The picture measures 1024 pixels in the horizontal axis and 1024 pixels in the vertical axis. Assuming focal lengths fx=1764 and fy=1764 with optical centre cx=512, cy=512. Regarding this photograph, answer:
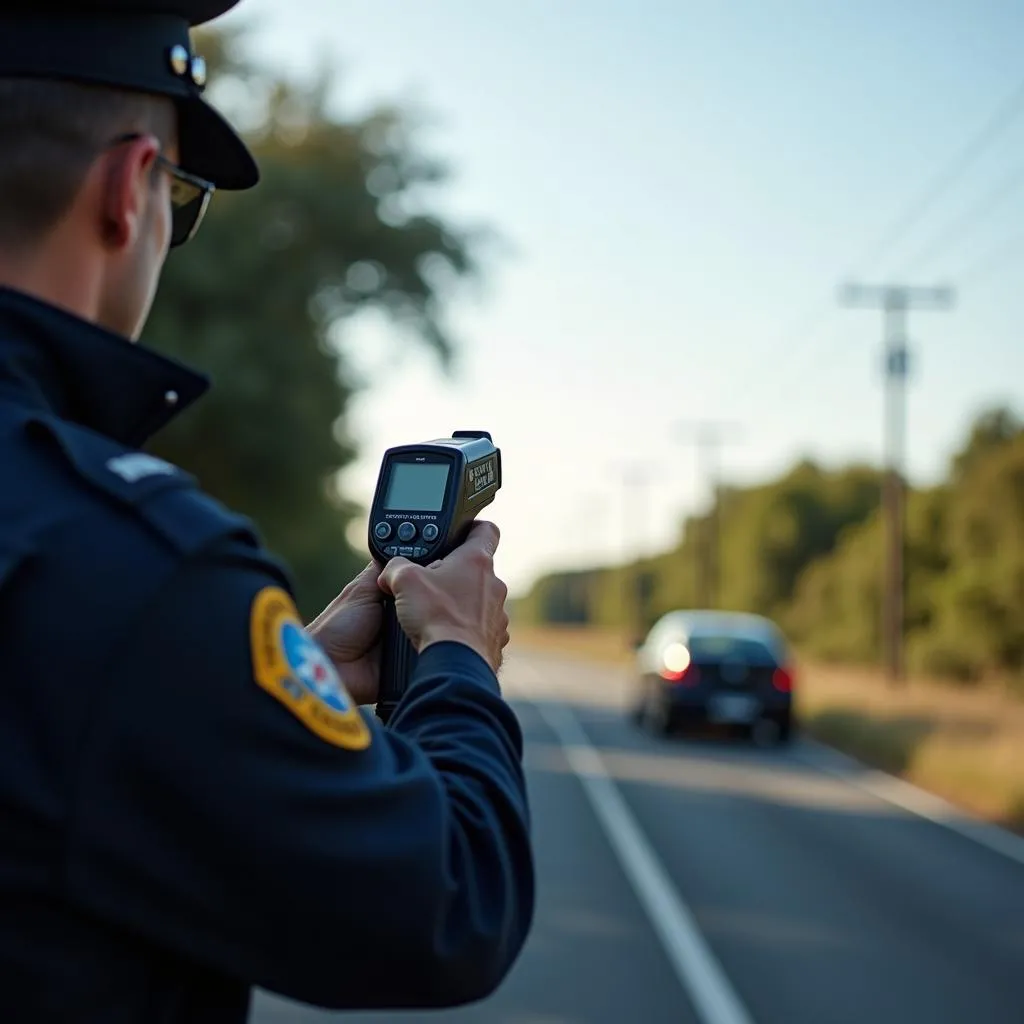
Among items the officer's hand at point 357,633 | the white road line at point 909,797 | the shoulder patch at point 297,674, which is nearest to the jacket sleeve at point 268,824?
the shoulder patch at point 297,674

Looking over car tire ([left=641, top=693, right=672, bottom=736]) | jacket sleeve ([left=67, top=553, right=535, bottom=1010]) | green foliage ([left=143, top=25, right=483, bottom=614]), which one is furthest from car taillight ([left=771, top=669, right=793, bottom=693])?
jacket sleeve ([left=67, top=553, right=535, bottom=1010])

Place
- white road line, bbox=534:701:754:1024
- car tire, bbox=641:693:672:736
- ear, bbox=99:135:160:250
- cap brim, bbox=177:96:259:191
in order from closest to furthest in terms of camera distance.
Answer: ear, bbox=99:135:160:250
cap brim, bbox=177:96:259:191
white road line, bbox=534:701:754:1024
car tire, bbox=641:693:672:736

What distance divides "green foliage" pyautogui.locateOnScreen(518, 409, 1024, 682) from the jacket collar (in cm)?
5483

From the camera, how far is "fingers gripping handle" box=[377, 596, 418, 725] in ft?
6.03

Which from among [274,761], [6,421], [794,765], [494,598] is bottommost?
[794,765]

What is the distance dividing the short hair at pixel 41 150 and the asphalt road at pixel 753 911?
5812 millimetres

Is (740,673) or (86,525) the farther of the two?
(740,673)

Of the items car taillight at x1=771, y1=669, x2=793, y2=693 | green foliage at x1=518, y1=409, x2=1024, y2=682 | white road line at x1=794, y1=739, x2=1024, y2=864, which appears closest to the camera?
white road line at x1=794, y1=739, x2=1024, y2=864

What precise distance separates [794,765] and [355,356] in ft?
32.5

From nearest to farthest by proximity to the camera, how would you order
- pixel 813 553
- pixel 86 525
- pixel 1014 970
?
1. pixel 86 525
2. pixel 1014 970
3. pixel 813 553

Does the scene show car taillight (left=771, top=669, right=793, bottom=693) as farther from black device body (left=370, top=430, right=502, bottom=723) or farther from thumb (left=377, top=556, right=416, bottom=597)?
thumb (left=377, top=556, right=416, bottom=597)

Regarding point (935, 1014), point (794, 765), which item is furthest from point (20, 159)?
point (794, 765)

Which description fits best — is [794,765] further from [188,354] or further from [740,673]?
[188,354]

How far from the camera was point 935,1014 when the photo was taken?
281 inches
